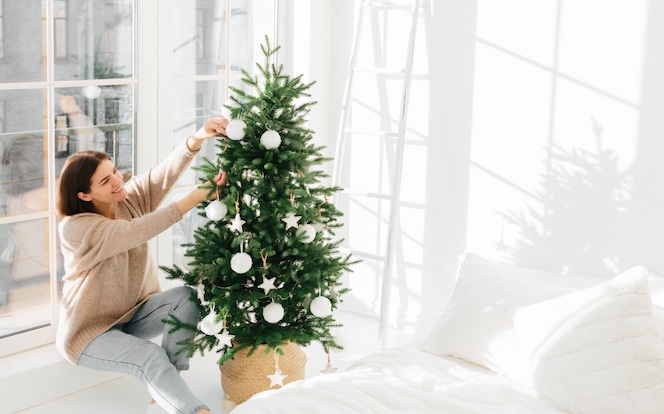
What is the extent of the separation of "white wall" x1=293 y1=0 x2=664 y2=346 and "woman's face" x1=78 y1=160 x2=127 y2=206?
4.85ft

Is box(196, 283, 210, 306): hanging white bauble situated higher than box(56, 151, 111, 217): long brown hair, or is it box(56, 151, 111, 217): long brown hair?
box(56, 151, 111, 217): long brown hair

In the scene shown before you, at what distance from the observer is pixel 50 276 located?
3.37 m

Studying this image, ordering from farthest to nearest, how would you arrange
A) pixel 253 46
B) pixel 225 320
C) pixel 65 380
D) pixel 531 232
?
pixel 253 46 → pixel 531 232 → pixel 65 380 → pixel 225 320

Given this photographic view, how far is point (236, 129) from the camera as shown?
309 cm

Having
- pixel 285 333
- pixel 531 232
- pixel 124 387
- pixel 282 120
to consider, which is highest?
pixel 282 120

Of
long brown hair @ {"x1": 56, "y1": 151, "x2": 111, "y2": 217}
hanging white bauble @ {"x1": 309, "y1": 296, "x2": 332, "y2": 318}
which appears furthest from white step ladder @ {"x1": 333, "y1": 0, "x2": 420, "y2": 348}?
long brown hair @ {"x1": 56, "y1": 151, "x2": 111, "y2": 217}

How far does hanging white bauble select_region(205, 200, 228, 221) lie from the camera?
310 cm

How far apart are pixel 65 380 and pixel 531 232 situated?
7.19 ft

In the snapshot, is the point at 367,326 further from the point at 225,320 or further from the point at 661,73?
the point at 661,73

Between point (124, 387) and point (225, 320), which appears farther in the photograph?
point (124, 387)

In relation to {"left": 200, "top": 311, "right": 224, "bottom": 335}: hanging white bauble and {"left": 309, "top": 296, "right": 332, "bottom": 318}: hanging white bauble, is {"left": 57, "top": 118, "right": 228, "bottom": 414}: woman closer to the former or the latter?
{"left": 200, "top": 311, "right": 224, "bottom": 335}: hanging white bauble

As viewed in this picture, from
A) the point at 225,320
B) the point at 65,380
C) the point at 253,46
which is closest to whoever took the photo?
the point at 225,320

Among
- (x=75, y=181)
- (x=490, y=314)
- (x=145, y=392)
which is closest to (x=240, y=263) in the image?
(x=75, y=181)

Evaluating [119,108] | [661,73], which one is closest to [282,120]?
[119,108]
